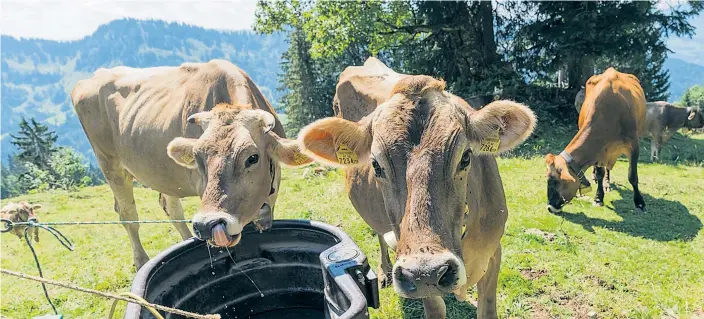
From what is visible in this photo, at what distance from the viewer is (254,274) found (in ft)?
10.2

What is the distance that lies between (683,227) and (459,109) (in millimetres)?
5916

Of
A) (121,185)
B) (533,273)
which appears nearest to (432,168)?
(533,273)

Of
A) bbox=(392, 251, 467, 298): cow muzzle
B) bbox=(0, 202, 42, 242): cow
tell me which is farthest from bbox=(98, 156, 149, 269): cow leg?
bbox=(392, 251, 467, 298): cow muzzle

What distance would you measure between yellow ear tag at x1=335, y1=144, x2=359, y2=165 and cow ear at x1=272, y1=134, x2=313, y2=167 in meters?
1.03

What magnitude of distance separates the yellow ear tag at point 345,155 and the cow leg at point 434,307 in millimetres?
1189

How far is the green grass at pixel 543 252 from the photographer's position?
4.49 m

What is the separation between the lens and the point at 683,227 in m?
6.50

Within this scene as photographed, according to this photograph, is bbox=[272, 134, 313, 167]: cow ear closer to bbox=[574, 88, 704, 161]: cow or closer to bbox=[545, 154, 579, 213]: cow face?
bbox=[545, 154, 579, 213]: cow face

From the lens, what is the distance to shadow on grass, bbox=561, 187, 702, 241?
631 cm

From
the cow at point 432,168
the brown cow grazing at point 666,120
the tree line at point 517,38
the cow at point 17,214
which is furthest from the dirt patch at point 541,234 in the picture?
the tree line at point 517,38

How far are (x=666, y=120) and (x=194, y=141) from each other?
16.0 metres

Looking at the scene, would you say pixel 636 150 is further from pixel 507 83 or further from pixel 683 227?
pixel 507 83

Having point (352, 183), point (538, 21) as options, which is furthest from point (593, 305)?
point (538, 21)

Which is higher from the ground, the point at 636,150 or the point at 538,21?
the point at 538,21
